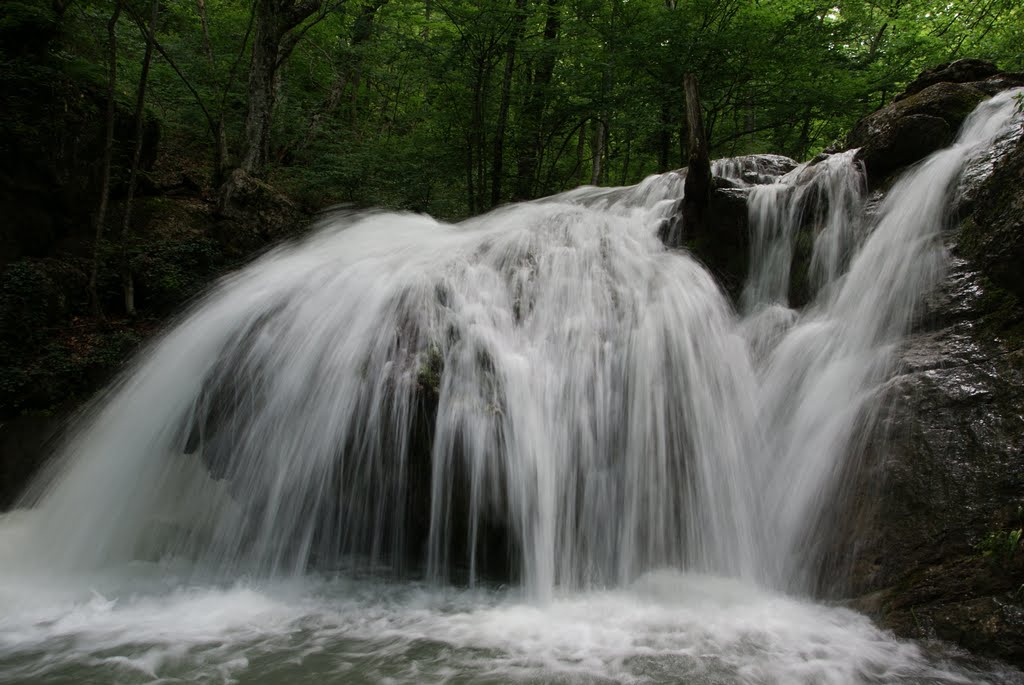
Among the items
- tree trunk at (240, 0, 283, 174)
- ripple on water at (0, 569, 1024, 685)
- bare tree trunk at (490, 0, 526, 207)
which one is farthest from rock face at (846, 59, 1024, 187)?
tree trunk at (240, 0, 283, 174)

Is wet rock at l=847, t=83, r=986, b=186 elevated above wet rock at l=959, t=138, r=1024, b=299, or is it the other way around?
wet rock at l=847, t=83, r=986, b=186

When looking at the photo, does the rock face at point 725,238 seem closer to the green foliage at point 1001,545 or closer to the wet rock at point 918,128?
the wet rock at point 918,128

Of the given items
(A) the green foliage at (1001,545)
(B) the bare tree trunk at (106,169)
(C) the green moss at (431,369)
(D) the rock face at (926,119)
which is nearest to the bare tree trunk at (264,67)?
(B) the bare tree trunk at (106,169)

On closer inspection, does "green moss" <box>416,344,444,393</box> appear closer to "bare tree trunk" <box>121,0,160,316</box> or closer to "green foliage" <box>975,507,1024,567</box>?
"green foliage" <box>975,507,1024,567</box>

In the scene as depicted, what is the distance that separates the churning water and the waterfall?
23 millimetres

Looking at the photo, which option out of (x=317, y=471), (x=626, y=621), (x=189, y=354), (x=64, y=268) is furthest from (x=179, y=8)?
(x=626, y=621)

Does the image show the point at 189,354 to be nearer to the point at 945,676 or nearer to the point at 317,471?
the point at 317,471

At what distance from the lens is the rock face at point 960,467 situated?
2999 millimetres

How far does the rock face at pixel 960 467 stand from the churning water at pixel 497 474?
0.58 feet

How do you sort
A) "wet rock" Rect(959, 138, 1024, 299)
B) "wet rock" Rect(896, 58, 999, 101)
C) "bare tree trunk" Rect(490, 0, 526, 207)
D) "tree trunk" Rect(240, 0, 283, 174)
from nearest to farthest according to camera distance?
"wet rock" Rect(959, 138, 1024, 299) < "wet rock" Rect(896, 58, 999, 101) < "tree trunk" Rect(240, 0, 283, 174) < "bare tree trunk" Rect(490, 0, 526, 207)

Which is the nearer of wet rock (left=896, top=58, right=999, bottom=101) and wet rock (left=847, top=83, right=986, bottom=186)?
wet rock (left=847, top=83, right=986, bottom=186)

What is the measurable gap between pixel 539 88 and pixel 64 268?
25.1 ft

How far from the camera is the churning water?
3.31 metres

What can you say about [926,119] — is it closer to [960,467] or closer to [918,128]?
[918,128]
